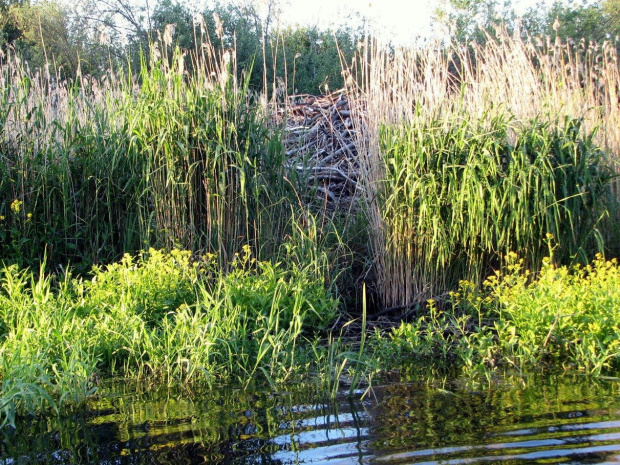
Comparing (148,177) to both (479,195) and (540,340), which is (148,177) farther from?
(540,340)

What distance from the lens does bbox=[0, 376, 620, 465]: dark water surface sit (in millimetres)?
2383

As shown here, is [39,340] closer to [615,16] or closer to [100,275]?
[100,275]

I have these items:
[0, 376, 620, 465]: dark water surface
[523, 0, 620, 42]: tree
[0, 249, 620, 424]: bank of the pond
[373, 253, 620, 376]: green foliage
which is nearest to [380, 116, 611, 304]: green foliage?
[0, 249, 620, 424]: bank of the pond

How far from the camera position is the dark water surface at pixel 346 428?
2.38 metres

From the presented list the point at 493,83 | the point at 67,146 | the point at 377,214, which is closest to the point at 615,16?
the point at 493,83

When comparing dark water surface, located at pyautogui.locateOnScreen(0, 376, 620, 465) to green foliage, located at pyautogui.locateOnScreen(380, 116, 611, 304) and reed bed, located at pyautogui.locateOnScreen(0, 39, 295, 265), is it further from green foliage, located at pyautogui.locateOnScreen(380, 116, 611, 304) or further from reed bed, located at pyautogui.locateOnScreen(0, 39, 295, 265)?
reed bed, located at pyautogui.locateOnScreen(0, 39, 295, 265)

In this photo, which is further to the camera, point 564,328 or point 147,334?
point 564,328

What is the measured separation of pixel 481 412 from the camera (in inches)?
113

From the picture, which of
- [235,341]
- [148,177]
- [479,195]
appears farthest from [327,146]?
[235,341]

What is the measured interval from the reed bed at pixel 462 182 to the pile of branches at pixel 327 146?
1033 mm

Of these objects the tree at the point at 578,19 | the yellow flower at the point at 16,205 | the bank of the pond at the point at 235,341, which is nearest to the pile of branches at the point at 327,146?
the bank of the pond at the point at 235,341

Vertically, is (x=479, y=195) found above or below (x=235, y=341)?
above

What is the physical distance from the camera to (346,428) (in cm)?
275

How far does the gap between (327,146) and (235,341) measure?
15.7 ft
